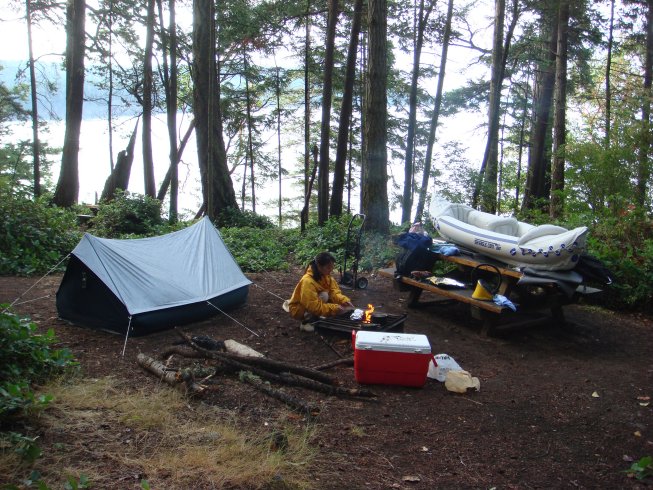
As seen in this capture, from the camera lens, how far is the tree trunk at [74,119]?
1564 centimetres

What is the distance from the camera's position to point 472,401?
4.74m

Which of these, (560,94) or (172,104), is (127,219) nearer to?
(172,104)

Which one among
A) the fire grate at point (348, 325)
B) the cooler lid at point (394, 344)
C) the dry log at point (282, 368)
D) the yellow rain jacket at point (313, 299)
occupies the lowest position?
the dry log at point (282, 368)

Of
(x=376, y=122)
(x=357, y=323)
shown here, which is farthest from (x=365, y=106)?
(x=357, y=323)

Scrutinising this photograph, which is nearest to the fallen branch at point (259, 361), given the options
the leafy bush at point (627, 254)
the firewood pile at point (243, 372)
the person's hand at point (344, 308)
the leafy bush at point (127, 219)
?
the firewood pile at point (243, 372)

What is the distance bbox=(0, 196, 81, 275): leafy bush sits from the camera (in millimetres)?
9469

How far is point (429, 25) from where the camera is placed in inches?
730

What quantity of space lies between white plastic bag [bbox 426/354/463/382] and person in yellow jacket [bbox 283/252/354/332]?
145cm

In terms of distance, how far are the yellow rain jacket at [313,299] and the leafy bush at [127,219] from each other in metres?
8.15

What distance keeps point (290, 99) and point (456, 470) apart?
26.4m

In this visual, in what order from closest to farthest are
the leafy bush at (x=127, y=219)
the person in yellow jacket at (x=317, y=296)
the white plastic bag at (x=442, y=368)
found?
1. the white plastic bag at (x=442, y=368)
2. the person in yellow jacket at (x=317, y=296)
3. the leafy bush at (x=127, y=219)

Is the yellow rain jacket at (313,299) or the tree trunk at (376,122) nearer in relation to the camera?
the yellow rain jacket at (313,299)

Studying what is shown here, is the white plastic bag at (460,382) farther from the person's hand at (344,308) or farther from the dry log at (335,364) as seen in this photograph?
the person's hand at (344,308)

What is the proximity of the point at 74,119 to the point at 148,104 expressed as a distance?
374 cm
